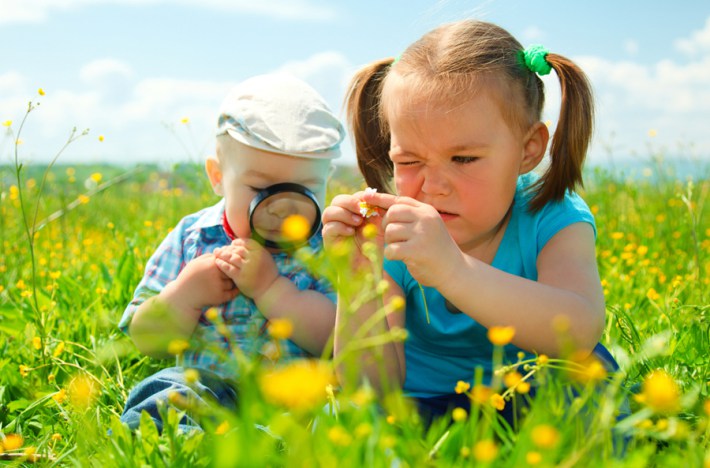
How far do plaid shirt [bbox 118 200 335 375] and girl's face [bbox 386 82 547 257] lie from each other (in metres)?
0.70

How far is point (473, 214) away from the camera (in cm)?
197

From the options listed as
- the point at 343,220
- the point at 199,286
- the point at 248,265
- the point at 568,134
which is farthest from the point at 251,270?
the point at 568,134

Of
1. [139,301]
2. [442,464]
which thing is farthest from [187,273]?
[442,464]

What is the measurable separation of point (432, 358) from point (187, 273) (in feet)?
2.96

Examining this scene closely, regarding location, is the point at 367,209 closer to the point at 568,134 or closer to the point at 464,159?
the point at 464,159

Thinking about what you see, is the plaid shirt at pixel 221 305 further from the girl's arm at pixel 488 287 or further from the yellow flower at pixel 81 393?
the girl's arm at pixel 488 287

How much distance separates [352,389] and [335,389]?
978mm

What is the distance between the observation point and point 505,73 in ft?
6.65

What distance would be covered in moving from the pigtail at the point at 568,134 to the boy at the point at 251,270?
771 mm

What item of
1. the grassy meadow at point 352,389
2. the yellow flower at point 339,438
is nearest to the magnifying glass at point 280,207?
the grassy meadow at point 352,389

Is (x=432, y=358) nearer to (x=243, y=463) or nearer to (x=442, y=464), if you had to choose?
(x=442, y=464)

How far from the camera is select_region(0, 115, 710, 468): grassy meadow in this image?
41.4 inches

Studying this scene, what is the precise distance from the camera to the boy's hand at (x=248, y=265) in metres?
2.37

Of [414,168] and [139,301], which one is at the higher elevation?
[414,168]
